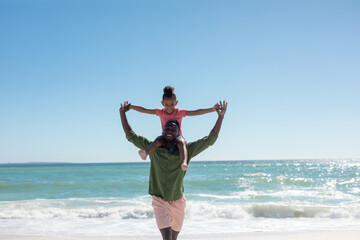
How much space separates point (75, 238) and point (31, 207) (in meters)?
6.95

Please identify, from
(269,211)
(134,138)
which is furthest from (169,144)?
(269,211)

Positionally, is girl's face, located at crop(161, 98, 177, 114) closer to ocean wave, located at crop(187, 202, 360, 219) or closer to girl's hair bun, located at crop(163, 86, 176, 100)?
girl's hair bun, located at crop(163, 86, 176, 100)

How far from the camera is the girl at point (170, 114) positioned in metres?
3.00

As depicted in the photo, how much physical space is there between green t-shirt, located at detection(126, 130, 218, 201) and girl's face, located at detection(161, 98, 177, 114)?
20.5 inches

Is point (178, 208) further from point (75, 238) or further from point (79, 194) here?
point (79, 194)

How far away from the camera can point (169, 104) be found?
136 inches

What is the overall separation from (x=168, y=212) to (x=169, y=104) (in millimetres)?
1053

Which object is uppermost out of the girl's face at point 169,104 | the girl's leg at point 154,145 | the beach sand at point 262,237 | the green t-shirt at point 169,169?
the girl's face at point 169,104

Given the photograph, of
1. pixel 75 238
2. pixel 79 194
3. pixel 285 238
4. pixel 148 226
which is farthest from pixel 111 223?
pixel 79 194

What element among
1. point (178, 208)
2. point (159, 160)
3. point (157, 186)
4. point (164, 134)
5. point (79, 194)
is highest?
point (164, 134)

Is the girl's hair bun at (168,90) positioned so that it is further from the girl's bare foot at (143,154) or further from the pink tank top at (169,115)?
the girl's bare foot at (143,154)

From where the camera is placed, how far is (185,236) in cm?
721

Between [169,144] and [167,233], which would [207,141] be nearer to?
[169,144]

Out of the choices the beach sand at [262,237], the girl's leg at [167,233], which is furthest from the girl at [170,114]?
the beach sand at [262,237]
